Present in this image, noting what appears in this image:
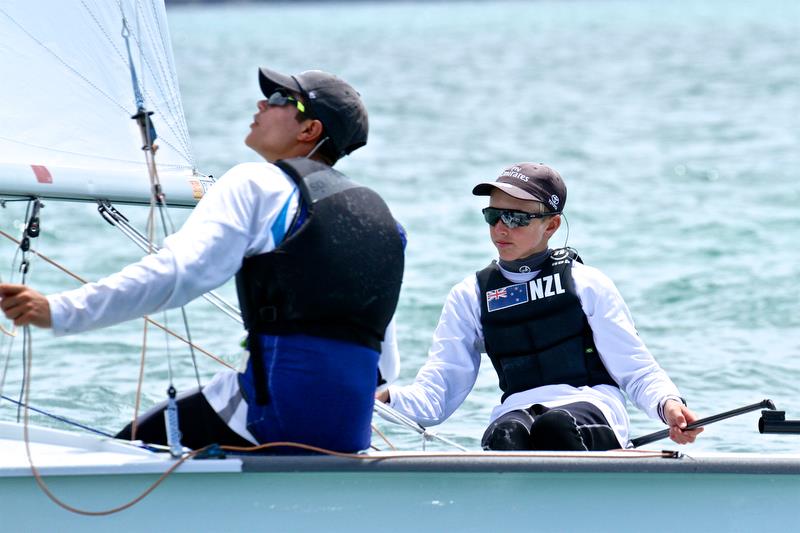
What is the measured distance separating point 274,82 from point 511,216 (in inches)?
35.6

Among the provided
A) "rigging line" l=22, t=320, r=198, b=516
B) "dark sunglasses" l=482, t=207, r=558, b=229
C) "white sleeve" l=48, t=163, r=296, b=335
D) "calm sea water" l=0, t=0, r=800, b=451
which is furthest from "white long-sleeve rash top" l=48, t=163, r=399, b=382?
"calm sea water" l=0, t=0, r=800, b=451

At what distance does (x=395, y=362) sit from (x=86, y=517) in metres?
0.71

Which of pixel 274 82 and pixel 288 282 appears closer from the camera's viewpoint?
pixel 288 282

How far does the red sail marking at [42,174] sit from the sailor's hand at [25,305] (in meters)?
0.76

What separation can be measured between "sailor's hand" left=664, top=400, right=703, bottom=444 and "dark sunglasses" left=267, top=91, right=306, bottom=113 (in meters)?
1.11

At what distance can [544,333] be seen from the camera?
11.6ft

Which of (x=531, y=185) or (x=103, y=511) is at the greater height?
(x=531, y=185)

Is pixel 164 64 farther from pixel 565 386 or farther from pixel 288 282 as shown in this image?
pixel 565 386

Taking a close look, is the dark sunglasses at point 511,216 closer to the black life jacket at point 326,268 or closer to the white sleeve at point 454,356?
the white sleeve at point 454,356

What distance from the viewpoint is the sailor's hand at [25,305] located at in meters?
2.57

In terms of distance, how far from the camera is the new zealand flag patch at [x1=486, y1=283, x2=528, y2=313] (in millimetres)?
3582

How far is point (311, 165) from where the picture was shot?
9.29 feet

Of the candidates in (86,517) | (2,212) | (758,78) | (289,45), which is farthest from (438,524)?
(289,45)

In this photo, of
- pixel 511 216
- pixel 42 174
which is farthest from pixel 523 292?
pixel 42 174
